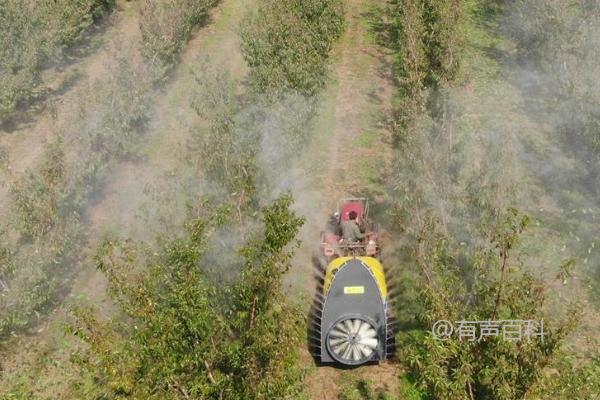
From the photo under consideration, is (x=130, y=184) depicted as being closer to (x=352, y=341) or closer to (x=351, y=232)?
(x=351, y=232)

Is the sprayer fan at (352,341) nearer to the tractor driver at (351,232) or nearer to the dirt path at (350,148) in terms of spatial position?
the dirt path at (350,148)

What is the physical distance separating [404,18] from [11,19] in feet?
58.0

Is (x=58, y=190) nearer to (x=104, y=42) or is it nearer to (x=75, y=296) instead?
(x=75, y=296)

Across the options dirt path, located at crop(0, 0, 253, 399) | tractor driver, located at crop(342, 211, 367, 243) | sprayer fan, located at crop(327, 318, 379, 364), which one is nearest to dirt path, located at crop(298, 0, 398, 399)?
sprayer fan, located at crop(327, 318, 379, 364)

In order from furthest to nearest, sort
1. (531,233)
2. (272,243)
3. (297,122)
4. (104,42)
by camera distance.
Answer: (104,42)
(297,122)
(531,233)
(272,243)

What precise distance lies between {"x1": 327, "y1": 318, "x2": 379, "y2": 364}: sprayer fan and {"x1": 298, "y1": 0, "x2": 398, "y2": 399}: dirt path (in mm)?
867

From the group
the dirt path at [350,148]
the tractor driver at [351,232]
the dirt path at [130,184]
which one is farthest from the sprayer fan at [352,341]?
the dirt path at [130,184]

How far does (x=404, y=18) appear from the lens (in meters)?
30.1

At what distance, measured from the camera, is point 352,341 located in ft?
45.8

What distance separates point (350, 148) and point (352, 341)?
11833 millimetres

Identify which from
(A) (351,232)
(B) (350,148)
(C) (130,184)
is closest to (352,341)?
(A) (351,232)

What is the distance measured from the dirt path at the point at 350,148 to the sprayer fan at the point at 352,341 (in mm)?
867

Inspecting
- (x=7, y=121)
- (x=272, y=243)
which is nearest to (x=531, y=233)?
(x=272, y=243)

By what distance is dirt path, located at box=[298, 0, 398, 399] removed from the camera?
48.8 feet
